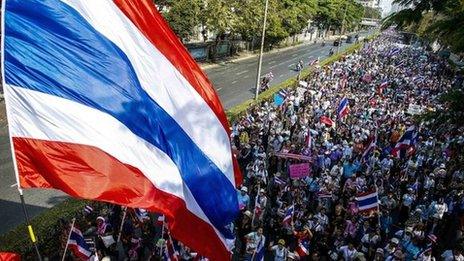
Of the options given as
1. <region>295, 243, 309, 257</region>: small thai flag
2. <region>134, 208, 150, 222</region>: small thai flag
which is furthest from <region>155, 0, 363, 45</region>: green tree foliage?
<region>295, 243, 309, 257</region>: small thai flag

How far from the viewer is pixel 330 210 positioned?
1368 cm

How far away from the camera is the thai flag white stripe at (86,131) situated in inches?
184

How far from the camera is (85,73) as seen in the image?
198 inches

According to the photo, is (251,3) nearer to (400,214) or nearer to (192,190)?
(400,214)

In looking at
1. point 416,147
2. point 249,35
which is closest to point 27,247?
point 416,147

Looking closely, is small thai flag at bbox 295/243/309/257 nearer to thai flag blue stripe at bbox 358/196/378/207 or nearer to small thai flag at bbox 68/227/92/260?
thai flag blue stripe at bbox 358/196/378/207

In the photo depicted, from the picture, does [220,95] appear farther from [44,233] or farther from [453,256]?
[453,256]

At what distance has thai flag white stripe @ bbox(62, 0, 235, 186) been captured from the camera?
521 centimetres

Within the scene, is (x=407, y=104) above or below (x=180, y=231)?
below

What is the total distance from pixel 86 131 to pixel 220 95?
29525 millimetres

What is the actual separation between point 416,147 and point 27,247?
14594 millimetres

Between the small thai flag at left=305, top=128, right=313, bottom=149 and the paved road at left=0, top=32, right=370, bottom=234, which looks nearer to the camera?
the paved road at left=0, top=32, right=370, bottom=234

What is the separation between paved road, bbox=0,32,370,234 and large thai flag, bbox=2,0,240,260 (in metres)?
8.74

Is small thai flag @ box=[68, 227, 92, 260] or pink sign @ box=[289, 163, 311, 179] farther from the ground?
small thai flag @ box=[68, 227, 92, 260]
